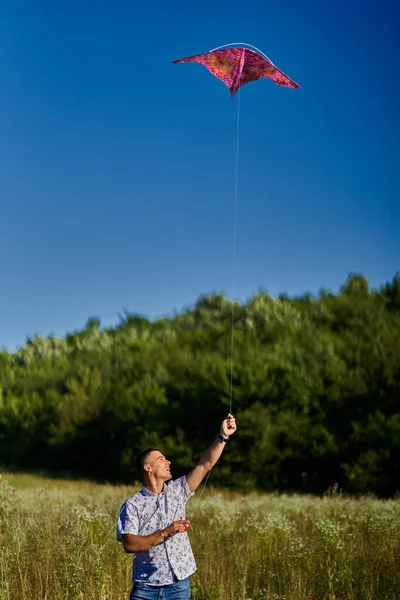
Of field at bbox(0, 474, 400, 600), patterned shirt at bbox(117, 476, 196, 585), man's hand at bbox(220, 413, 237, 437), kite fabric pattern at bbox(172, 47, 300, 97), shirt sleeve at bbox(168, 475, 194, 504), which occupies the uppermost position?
kite fabric pattern at bbox(172, 47, 300, 97)

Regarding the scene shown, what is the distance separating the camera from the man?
4426 mm

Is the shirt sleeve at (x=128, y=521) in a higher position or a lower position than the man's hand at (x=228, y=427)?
lower

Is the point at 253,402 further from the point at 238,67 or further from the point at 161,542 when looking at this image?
the point at 161,542

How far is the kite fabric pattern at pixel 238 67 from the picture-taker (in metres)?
6.53

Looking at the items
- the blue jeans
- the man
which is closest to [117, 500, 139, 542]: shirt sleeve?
the man

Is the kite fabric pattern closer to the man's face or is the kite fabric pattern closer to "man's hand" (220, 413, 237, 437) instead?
"man's hand" (220, 413, 237, 437)

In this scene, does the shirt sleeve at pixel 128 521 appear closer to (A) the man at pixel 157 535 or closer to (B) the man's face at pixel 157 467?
(A) the man at pixel 157 535

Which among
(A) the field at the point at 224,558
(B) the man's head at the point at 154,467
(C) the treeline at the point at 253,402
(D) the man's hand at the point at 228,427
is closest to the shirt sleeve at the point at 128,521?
(B) the man's head at the point at 154,467

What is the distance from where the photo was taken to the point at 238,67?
664 cm

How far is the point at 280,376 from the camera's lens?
85.5 ft

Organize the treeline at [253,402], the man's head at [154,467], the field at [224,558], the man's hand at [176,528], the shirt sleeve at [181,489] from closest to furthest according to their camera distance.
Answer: the man's hand at [176,528] < the man's head at [154,467] < the shirt sleeve at [181,489] < the field at [224,558] < the treeline at [253,402]

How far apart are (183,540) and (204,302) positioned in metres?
46.3

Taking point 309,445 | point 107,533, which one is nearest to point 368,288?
point 309,445

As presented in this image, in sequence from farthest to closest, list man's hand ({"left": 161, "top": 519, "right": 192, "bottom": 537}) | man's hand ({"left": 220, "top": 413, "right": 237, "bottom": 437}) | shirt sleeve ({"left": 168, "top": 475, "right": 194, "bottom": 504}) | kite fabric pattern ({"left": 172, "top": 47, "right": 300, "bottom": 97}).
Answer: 1. kite fabric pattern ({"left": 172, "top": 47, "right": 300, "bottom": 97})
2. man's hand ({"left": 220, "top": 413, "right": 237, "bottom": 437})
3. shirt sleeve ({"left": 168, "top": 475, "right": 194, "bottom": 504})
4. man's hand ({"left": 161, "top": 519, "right": 192, "bottom": 537})
